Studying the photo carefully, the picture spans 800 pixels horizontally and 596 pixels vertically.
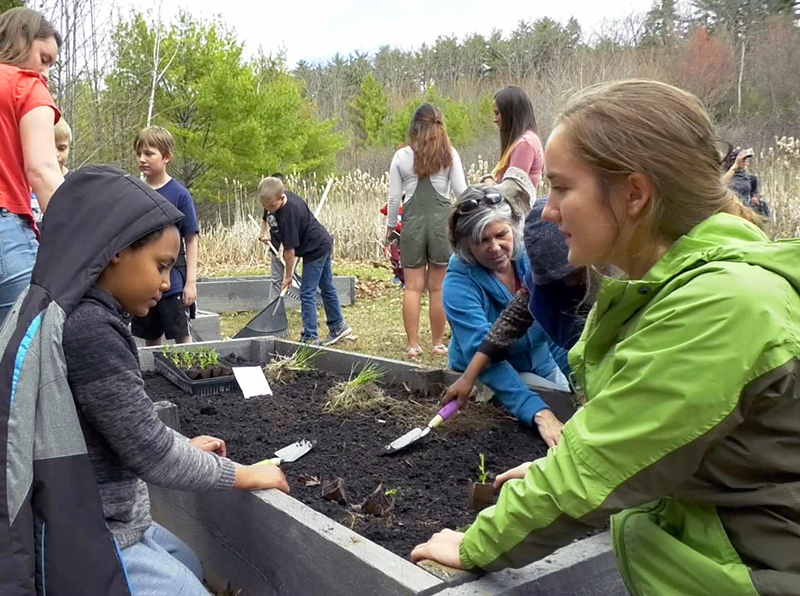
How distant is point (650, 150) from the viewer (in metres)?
1.35

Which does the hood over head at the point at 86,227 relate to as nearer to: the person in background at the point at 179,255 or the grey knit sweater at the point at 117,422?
the grey knit sweater at the point at 117,422

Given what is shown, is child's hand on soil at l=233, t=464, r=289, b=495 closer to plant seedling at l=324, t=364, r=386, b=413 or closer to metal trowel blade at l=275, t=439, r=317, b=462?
metal trowel blade at l=275, t=439, r=317, b=462

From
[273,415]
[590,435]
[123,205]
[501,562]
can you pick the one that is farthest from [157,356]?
[590,435]

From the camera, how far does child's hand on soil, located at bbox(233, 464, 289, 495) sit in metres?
2.25

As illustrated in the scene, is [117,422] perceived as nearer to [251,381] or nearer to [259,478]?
[259,478]

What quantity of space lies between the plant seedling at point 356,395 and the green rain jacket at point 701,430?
2.31 m

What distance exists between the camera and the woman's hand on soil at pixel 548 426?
295 cm

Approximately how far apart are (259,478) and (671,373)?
1.50 meters

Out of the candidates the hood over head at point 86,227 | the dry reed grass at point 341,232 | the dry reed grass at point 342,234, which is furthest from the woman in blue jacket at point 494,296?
the dry reed grass at point 342,234

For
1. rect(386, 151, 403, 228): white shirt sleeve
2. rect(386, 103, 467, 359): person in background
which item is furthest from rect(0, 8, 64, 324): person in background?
rect(386, 151, 403, 228): white shirt sleeve

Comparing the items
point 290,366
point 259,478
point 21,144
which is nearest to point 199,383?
point 290,366

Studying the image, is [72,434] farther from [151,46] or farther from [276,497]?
[151,46]

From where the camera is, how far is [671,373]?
121cm

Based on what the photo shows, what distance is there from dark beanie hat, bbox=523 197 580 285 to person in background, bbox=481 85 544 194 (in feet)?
7.94
